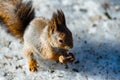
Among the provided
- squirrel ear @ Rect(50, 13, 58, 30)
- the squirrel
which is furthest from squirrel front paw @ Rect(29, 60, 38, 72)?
squirrel ear @ Rect(50, 13, 58, 30)

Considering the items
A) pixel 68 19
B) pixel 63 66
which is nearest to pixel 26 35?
pixel 63 66

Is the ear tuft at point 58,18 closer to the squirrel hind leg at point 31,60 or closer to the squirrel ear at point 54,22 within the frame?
the squirrel ear at point 54,22

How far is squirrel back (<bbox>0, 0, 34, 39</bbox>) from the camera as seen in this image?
310 cm

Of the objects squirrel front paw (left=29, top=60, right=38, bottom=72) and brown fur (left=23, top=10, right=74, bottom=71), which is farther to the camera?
squirrel front paw (left=29, top=60, right=38, bottom=72)

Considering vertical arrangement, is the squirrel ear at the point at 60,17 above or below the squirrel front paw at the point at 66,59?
above

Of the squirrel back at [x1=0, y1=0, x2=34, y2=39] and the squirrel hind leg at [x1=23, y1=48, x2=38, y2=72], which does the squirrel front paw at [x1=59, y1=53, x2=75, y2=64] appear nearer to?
the squirrel hind leg at [x1=23, y1=48, x2=38, y2=72]

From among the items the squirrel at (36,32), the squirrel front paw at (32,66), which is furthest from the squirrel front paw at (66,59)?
the squirrel front paw at (32,66)

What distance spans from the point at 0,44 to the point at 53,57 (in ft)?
1.77

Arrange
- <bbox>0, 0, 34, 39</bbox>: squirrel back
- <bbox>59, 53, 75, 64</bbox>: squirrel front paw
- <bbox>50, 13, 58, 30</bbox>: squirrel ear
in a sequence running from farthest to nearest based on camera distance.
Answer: <bbox>0, 0, 34, 39</bbox>: squirrel back
<bbox>59, 53, 75, 64</bbox>: squirrel front paw
<bbox>50, 13, 58, 30</bbox>: squirrel ear

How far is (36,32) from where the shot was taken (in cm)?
304

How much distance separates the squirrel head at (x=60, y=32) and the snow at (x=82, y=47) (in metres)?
0.32

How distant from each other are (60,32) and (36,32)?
0.25 meters

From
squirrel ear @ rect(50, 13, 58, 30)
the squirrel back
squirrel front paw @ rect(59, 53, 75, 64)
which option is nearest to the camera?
squirrel ear @ rect(50, 13, 58, 30)

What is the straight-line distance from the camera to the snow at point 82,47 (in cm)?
310
